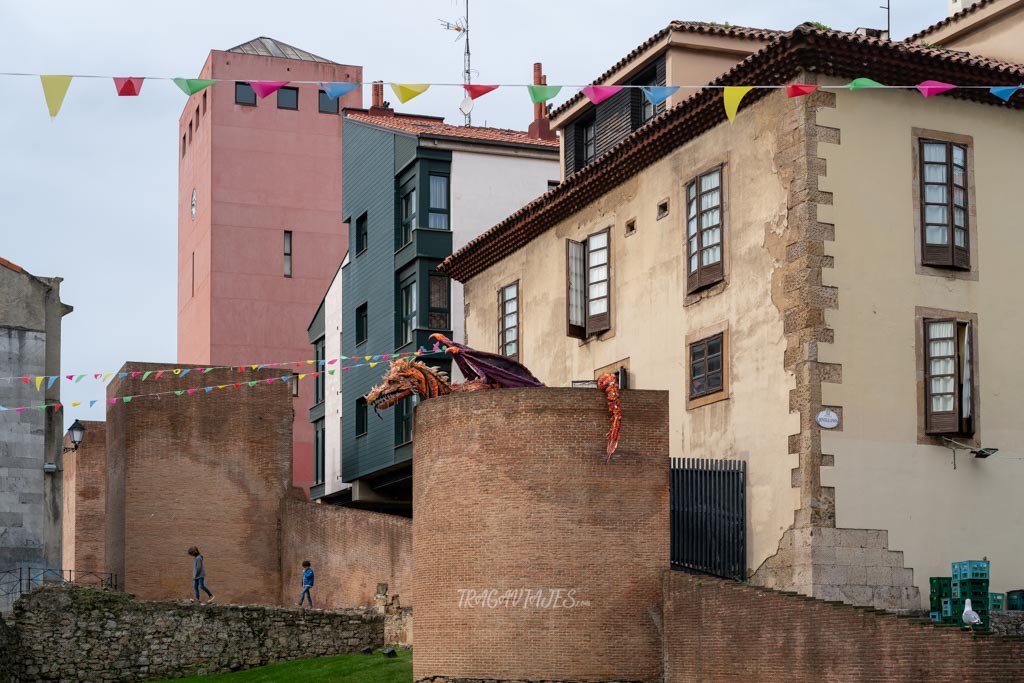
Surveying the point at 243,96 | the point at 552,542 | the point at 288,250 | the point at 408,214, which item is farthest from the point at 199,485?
the point at 552,542

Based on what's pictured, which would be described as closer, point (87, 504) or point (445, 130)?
point (445, 130)

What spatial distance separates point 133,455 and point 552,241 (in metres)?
16.9

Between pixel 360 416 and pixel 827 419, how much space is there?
24941 millimetres

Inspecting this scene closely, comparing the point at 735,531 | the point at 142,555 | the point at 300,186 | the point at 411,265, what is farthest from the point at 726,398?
the point at 300,186

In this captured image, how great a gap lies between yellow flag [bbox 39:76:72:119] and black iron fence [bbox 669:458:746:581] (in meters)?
12.3

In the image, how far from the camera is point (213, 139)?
66.0 metres

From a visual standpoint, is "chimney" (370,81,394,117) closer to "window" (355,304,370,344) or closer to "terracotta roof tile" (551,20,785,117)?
"window" (355,304,370,344)

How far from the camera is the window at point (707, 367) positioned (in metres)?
31.0

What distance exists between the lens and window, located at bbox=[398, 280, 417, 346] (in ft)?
155

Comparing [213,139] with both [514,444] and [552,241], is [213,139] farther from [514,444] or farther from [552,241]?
[514,444]

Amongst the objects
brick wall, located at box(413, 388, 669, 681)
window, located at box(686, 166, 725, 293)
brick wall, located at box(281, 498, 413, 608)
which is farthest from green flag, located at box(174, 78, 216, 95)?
brick wall, located at box(281, 498, 413, 608)

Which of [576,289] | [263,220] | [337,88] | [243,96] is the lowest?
[576,289]

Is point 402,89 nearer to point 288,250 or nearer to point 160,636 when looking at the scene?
point 160,636

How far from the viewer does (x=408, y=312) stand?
4781 centimetres
